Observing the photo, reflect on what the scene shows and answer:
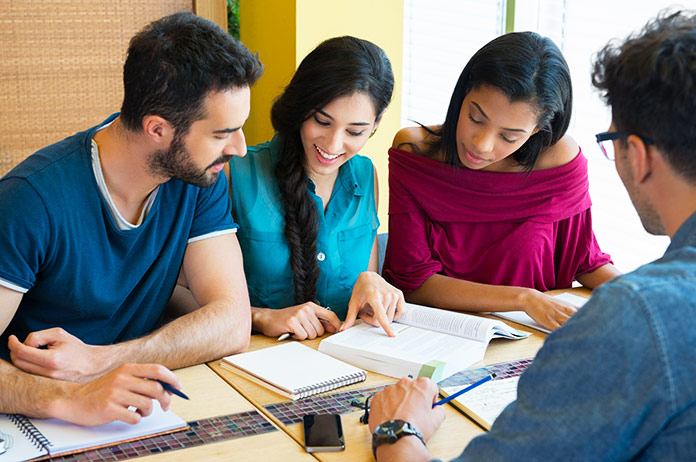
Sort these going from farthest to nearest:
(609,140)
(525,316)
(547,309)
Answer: (525,316), (547,309), (609,140)

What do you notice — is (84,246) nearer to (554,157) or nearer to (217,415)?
(217,415)

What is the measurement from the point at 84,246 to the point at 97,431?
0.51 m

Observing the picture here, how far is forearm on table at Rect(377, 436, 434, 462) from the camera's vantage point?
3.90ft

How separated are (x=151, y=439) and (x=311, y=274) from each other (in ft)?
3.04

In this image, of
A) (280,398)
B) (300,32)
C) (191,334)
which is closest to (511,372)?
(280,398)

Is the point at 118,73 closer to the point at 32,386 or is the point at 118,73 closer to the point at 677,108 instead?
the point at 32,386

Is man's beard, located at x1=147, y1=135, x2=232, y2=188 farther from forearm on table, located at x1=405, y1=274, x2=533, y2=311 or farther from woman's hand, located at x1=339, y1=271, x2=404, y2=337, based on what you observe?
forearm on table, located at x1=405, y1=274, x2=533, y2=311

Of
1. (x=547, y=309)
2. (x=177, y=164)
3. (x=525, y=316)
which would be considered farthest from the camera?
(x=525, y=316)

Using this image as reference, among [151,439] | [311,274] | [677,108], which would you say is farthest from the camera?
[311,274]

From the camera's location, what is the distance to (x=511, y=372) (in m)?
1.65

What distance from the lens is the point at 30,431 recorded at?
1.32 m

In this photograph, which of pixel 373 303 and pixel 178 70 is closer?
pixel 178 70

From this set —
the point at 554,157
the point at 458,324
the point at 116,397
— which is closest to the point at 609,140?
the point at 458,324

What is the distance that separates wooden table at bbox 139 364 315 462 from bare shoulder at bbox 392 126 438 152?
1.08m
